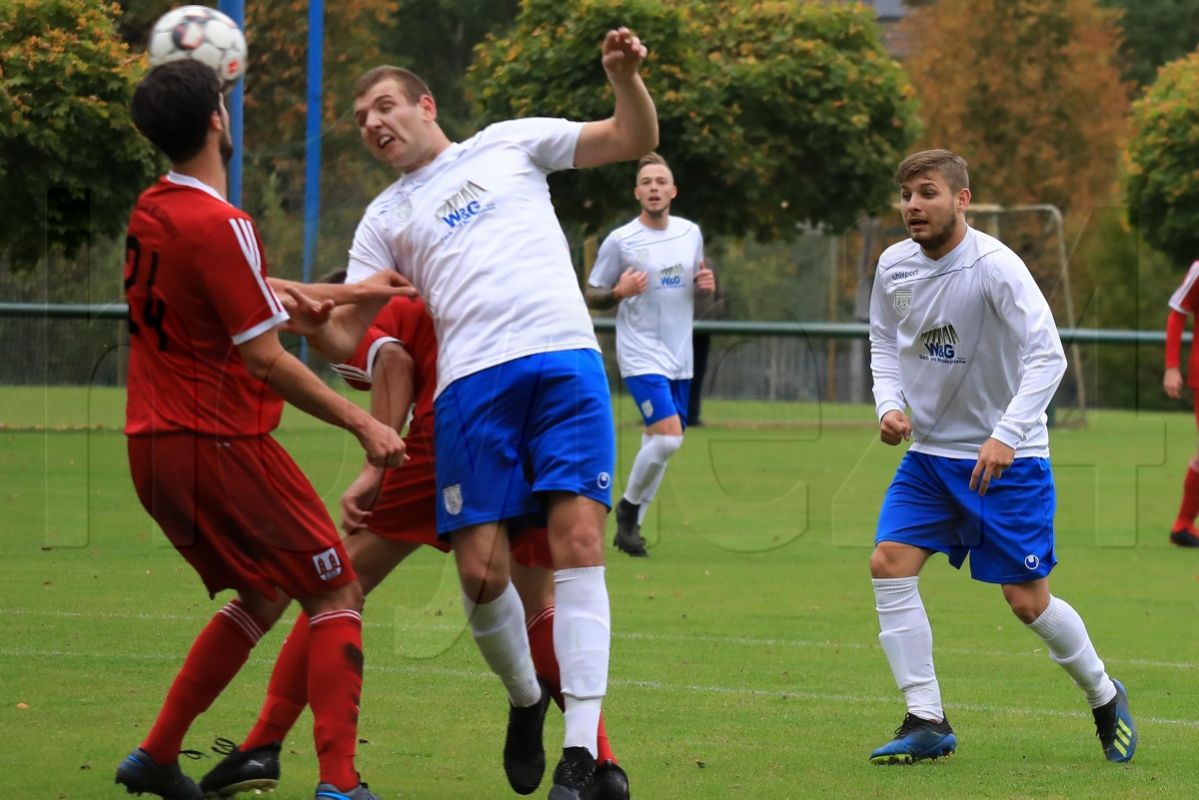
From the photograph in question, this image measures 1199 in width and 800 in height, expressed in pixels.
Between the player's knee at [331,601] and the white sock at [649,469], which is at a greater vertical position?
the player's knee at [331,601]

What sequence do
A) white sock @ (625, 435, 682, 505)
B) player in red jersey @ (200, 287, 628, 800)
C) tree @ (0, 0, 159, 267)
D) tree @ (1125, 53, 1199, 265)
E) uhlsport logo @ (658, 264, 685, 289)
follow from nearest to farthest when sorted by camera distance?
player in red jersey @ (200, 287, 628, 800)
white sock @ (625, 435, 682, 505)
tree @ (0, 0, 159, 267)
uhlsport logo @ (658, 264, 685, 289)
tree @ (1125, 53, 1199, 265)

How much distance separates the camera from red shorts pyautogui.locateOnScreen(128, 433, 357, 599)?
188 inches

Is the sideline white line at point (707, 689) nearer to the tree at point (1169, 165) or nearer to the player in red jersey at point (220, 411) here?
the player in red jersey at point (220, 411)

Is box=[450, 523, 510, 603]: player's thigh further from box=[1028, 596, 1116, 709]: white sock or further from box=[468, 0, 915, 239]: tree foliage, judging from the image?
box=[468, 0, 915, 239]: tree foliage

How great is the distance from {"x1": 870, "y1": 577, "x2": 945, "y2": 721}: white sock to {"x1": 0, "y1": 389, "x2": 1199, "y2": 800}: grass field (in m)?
0.25

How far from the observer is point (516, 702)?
17.8 feet

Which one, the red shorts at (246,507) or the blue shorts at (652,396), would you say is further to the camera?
the blue shorts at (652,396)

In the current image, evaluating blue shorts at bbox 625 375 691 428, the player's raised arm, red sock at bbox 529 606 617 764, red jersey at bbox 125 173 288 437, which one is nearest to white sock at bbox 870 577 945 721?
red sock at bbox 529 606 617 764

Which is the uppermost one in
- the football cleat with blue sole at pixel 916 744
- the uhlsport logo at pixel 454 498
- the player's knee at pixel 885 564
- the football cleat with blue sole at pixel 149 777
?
the uhlsport logo at pixel 454 498

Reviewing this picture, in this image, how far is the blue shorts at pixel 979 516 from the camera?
6.06m

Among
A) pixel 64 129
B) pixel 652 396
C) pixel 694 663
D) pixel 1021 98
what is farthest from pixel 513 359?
pixel 1021 98

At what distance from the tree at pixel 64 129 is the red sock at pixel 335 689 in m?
7.59

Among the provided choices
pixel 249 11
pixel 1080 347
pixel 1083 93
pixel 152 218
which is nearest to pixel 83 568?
pixel 152 218

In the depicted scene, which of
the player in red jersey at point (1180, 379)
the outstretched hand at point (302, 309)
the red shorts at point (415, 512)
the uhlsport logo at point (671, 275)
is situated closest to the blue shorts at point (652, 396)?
the uhlsport logo at point (671, 275)
